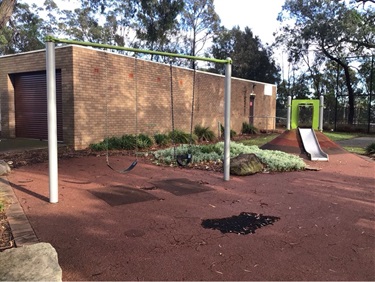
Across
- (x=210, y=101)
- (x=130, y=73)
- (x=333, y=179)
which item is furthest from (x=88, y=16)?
(x=333, y=179)

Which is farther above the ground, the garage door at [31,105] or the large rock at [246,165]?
the garage door at [31,105]

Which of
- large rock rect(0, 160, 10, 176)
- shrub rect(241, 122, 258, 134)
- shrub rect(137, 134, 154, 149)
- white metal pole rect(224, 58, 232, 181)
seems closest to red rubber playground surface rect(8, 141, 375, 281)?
large rock rect(0, 160, 10, 176)

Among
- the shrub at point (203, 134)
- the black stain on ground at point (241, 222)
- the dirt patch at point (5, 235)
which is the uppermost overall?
the shrub at point (203, 134)

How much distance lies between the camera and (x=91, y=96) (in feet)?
37.4

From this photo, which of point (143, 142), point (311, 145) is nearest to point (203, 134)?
point (143, 142)

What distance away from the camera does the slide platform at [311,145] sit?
1037cm

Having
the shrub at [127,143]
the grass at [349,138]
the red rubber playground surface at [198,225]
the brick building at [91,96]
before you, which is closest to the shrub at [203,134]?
the brick building at [91,96]

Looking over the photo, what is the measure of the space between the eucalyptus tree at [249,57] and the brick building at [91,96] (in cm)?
1960

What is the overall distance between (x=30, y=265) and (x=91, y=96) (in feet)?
30.4

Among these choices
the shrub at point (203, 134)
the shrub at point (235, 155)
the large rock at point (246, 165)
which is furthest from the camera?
the shrub at point (203, 134)

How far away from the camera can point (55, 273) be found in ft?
8.68

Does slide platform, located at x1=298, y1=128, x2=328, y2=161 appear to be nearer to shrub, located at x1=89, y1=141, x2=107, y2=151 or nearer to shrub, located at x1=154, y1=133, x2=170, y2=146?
shrub, located at x1=154, y1=133, x2=170, y2=146

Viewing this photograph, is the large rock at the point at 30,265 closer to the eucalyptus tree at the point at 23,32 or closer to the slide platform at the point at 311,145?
the slide platform at the point at 311,145

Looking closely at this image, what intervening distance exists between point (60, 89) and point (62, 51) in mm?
1288
